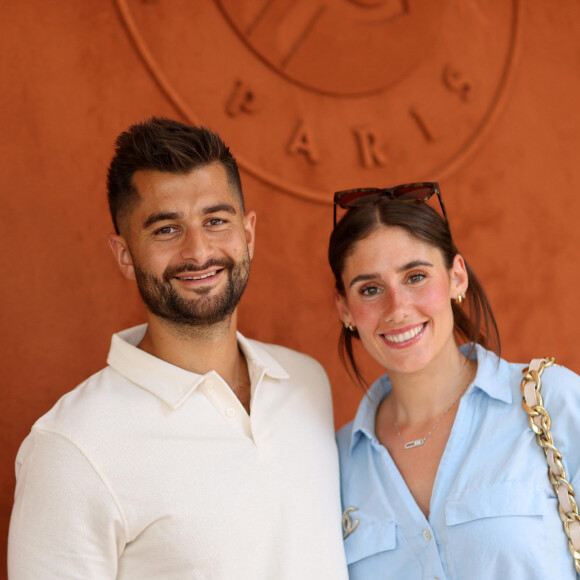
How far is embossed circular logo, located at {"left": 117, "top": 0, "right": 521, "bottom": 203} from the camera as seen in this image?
2447mm

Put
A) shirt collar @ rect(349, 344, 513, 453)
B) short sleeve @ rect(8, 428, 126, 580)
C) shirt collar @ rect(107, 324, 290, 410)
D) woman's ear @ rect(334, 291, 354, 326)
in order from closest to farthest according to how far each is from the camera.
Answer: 1. short sleeve @ rect(8, 428, 126, 580)
2. shirt collar @ rect(107, 324, 290, 410)
3. shirt collar @ rect(349, 344, 513, 453)
4. woman's ear @ rect(334, 291, 354, 326)

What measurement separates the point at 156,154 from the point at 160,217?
163 millimetres

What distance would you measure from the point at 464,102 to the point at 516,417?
1522mm

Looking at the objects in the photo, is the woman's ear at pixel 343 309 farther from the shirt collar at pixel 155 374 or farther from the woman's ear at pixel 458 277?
the shirt collar at pixel 155 374

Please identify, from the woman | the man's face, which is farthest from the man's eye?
the woman

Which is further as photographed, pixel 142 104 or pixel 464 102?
pixel 464 102

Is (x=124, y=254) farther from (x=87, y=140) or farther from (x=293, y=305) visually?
(x=293, y=305)

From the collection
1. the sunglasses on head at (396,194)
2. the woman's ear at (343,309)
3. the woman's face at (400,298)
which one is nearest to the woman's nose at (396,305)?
the woman's face at (400,298)

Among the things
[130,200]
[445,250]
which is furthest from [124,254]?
[445,250]

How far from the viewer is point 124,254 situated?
1936mm

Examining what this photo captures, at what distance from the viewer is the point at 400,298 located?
193cm

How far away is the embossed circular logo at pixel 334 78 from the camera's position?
245 centimetres

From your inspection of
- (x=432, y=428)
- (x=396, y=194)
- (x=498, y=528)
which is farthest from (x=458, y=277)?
(x=498, y=528)

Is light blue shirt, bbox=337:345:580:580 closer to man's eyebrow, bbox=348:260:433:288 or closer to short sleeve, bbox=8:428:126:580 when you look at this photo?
man's eyebrow, bbox=348:260:433:288
